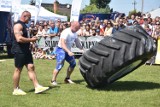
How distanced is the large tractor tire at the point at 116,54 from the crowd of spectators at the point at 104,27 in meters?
6.28

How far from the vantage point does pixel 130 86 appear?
31.1 feet

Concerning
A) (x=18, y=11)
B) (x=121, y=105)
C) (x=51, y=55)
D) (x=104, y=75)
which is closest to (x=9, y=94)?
(x=104, y=75)

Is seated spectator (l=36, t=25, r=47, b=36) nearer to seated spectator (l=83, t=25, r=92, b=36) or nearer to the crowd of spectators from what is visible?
the crowd of spectators

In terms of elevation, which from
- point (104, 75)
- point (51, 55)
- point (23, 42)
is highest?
point (23, 42)

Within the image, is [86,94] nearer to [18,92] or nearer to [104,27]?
[18,92]

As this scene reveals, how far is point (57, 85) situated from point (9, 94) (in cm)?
158

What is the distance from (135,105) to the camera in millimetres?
7305

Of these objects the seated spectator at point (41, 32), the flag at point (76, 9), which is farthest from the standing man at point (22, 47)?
the flag at point (76, 9)

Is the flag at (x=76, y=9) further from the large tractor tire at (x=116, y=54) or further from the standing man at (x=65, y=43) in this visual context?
the large tractor tire at (x=116, y=54)

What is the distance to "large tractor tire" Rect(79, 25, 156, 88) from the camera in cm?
822

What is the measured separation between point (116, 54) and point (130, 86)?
4.98 ft

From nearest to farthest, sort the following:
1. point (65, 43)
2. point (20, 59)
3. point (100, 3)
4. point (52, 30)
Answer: point (20, 59)
point (65, 43)
point (52, 30)
point (100, 3)

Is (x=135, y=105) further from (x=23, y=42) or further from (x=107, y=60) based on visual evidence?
(x=23, y=42)

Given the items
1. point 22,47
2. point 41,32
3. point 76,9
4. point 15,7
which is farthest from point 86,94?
point 15,7
